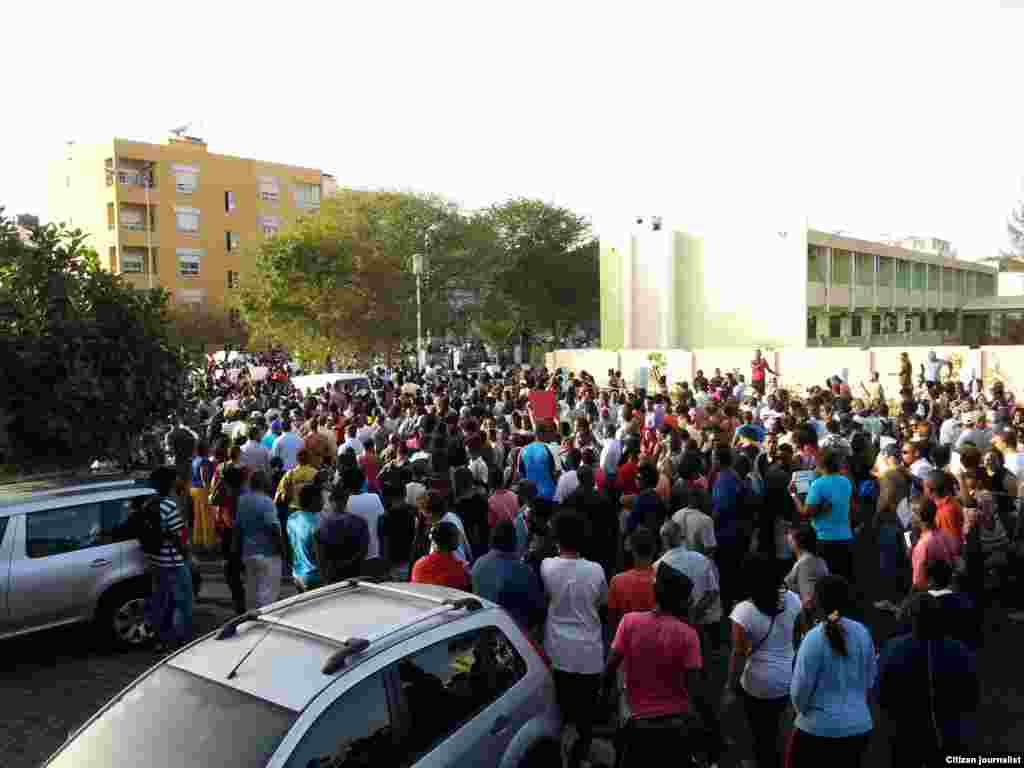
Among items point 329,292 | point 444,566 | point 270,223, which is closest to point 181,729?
point 444,566

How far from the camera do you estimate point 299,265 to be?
1093 inches

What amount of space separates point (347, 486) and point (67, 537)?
2.44 meters

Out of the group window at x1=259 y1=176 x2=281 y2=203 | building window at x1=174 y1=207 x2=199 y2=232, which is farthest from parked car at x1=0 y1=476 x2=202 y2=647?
window at x1=259 y1=176 x2=281 y2=203

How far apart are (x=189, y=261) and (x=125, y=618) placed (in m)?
47.2

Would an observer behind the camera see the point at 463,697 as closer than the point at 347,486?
Yes

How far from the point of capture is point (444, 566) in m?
5.60

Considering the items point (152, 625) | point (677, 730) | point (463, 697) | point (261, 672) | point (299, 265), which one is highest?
point (299, 265)

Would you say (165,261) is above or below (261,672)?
above

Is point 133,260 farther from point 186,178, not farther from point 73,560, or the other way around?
point 73,560

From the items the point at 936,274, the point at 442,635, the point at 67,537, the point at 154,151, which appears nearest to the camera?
the point at 442,635

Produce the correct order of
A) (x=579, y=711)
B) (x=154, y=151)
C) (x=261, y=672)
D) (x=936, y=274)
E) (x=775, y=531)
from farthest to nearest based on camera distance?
1. (x=936, y=274)
2. (x=154, y=151)
3. (x=775, y=531)
4. (x=579, y=711)
5. (x=261, y=672)

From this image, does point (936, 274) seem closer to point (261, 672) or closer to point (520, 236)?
point (520, 236)

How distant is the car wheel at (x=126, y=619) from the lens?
287 inches

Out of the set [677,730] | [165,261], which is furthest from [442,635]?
[165,261]
